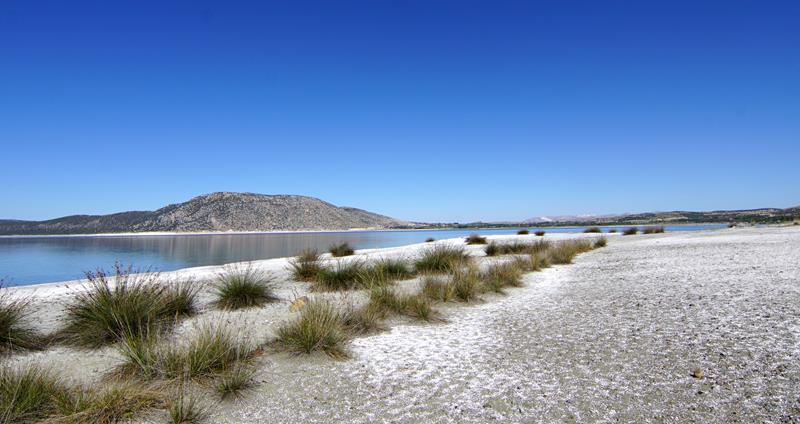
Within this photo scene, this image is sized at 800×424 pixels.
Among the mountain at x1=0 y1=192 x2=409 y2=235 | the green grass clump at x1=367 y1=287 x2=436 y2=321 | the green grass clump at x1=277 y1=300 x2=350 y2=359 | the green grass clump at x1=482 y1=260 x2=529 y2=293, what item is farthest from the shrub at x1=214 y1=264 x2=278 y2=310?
the mountain at x1=0 y1=192 x2=409 y2=235

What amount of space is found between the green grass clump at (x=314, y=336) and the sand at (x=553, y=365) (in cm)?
16

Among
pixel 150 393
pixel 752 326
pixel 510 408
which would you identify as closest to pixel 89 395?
pixel 150 393

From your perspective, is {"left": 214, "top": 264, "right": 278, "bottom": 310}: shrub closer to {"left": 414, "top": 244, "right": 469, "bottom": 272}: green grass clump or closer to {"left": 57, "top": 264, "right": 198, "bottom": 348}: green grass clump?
{"left": 57, "top": 264, "right": 198, "bottom": 348}: green grass clump

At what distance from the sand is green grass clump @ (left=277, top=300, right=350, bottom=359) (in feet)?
0.51

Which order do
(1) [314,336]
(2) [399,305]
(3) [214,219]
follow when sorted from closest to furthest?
(1) [314,336]
(2) [399,305]
(3) [214,219]

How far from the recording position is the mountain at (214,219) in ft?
276

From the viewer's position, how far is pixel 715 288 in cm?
693

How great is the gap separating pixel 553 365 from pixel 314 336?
228 cm

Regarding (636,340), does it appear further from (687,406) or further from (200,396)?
(200,396)

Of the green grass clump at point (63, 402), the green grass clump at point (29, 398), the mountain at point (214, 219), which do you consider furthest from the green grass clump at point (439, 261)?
the mountain at point (214, 219)

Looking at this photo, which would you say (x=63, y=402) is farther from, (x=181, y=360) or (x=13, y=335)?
(x=13, y=335)

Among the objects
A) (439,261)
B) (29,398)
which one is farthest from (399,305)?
(439,261)

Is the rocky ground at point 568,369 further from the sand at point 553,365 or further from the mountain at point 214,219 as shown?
the mountain at point 214,219

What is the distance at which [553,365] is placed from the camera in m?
3.80
